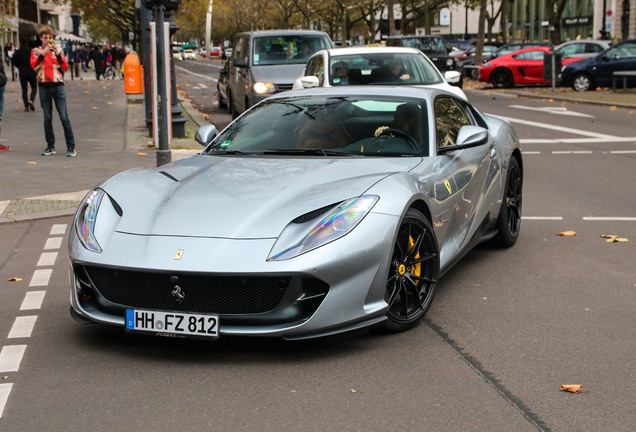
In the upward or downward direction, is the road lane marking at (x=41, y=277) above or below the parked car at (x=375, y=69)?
below

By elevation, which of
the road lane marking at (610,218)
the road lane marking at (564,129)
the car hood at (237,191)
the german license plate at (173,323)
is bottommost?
the road lane marking at (610,218)

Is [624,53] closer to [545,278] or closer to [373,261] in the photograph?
[545,278]

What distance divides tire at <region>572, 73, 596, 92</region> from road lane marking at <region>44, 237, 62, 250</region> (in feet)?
79.1

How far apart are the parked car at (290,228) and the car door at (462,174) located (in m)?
0.02

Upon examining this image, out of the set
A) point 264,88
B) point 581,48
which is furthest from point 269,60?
point 581,48

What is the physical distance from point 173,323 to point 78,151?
1057 centimetres

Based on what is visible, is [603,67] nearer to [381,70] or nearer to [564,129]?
[564,129]

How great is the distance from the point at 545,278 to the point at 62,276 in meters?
3.46

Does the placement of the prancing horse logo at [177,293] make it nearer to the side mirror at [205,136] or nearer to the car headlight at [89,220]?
the car headlight at [89,220]

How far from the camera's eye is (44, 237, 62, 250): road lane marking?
779 cm

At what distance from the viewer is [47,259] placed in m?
7.31

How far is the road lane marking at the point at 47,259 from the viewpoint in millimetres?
7117

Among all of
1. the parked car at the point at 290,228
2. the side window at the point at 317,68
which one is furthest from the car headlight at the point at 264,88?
the parked car at the point at 290,228

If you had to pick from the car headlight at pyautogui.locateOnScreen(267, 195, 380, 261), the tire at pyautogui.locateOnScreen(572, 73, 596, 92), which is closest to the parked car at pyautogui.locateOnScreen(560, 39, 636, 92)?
the tire at pyautogui.locateOnScreen(572, 73, 596, 92)
